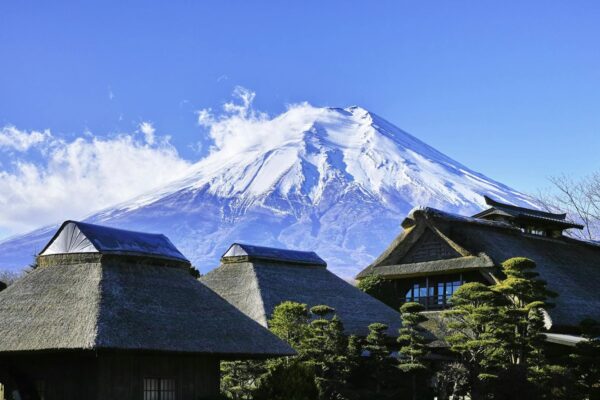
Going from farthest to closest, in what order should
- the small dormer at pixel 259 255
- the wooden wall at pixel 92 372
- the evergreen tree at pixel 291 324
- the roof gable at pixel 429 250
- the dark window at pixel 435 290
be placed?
1. the roof gable at pixel 429 250
2. the dark window at pixel 435 290
3. the small dormer at pixel 259 255
4. the evergreen tree at pixel 291 324
5. the wooden wall at pixel 92 372

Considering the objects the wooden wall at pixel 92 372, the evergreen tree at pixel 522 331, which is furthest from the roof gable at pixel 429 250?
the wooden wall at pixel 92 372

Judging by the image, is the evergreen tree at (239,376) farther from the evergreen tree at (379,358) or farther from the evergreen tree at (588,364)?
the evergreen tree at (588,364)

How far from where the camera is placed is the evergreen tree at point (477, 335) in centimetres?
3350

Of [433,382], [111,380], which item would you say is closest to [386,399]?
[433,382]

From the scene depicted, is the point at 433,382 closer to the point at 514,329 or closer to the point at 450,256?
the point at 514,329

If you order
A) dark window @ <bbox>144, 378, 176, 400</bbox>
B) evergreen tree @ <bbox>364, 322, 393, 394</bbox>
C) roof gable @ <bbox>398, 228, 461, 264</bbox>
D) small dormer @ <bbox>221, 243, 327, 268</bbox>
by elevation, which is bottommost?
dark window @ <bbox>144, 378, 176, 400</bbox>

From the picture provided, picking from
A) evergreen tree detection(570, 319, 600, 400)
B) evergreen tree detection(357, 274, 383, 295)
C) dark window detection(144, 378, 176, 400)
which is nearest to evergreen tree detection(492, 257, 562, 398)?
evergreen tree detection(570, 319, 600, 400)

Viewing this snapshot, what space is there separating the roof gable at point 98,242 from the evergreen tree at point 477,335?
37.6ft

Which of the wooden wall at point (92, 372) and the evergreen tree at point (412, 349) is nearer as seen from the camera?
the wooden wall at point (92, 372)

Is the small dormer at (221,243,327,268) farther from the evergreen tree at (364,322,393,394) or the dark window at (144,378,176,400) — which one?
the dark window at (144,378,176,400)

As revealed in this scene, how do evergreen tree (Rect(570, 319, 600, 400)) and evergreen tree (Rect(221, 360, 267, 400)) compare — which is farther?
evergreen tree (Rect(570, 319, 600, 400))

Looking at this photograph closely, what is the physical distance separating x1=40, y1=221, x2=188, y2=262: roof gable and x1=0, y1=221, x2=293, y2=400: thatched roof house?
0.04 metres

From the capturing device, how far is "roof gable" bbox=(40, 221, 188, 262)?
29.4 m

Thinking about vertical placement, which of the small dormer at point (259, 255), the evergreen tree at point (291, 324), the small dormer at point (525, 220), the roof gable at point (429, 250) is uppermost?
the small dormer at point (525, 220)
